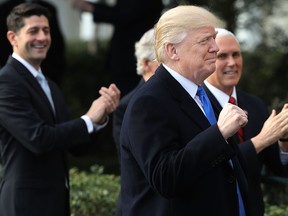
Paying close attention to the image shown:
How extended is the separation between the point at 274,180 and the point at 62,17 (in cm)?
1457

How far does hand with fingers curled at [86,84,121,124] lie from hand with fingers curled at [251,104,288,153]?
1.02 metres

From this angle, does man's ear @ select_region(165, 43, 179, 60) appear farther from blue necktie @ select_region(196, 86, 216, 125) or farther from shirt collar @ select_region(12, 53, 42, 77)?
shirt collar @ select_region(12, 53, 42, 77)

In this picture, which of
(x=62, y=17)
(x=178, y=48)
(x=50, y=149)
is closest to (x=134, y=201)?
(x=178, y=48)

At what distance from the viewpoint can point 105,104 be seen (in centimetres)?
582

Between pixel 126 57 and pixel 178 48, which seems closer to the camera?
pixel 178 48

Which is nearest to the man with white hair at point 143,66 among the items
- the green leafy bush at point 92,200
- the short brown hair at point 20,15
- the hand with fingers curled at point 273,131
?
the short brown hair at point 20,15

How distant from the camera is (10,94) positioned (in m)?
5.64

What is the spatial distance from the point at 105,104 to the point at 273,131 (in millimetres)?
1238

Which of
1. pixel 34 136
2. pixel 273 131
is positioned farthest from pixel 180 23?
pixel 34 136

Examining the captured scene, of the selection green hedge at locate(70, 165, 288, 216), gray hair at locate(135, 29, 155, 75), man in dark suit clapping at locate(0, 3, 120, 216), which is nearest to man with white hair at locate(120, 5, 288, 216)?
man in dark suit clapping at locate(0, 3, 120, 216)

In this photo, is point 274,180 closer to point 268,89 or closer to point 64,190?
point 64,190

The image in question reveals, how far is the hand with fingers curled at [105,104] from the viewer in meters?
5.82

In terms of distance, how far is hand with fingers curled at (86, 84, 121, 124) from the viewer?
582 centimetres

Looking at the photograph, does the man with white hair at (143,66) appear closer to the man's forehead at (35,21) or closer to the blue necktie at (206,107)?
the man's forehead at (35,21)
